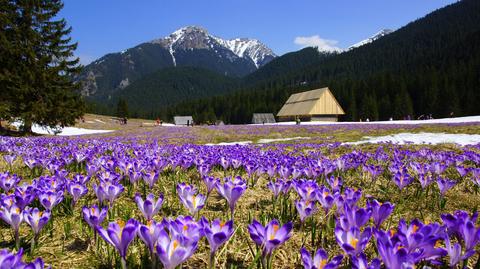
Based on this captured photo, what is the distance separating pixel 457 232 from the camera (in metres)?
2.04

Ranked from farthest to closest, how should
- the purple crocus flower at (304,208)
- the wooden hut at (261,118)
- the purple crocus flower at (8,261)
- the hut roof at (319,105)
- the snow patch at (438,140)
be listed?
the wooden hut at (261,118) < the hut roof at (319,105) < the snow patch at (438,140) < the purple crocus flower at (304,208) < the purple crocus flower at (8,261)

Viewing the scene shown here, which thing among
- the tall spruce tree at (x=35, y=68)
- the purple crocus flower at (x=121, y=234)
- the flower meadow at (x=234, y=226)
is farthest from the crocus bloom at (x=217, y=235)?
the tall spruce tree at (x=35, y=68)

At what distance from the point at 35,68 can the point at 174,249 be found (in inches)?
1272

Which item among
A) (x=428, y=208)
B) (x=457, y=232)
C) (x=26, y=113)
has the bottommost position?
(x=428, y=208)

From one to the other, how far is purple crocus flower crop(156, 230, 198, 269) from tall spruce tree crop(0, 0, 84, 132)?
2769 cm

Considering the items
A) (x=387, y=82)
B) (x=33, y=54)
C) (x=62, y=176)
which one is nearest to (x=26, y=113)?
(x=33, y=54)

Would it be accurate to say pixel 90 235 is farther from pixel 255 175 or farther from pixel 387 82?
pixel 387 82

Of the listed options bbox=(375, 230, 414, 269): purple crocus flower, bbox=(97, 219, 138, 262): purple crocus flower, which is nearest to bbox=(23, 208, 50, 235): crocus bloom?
bbox=(97, 219, 138, 262): purple crocus flower

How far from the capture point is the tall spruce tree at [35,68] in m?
26.6

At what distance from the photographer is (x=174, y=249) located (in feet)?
5.53

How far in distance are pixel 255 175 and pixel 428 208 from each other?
101 inches

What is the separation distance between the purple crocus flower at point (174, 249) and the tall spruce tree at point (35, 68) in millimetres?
27693

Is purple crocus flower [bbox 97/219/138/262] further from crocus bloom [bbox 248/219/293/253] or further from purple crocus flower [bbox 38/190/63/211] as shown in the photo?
purple crocus flower [bbox 38/190/63/211]

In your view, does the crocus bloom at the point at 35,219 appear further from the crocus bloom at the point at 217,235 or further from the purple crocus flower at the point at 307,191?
the purple crocus flower at the point at 307,191
